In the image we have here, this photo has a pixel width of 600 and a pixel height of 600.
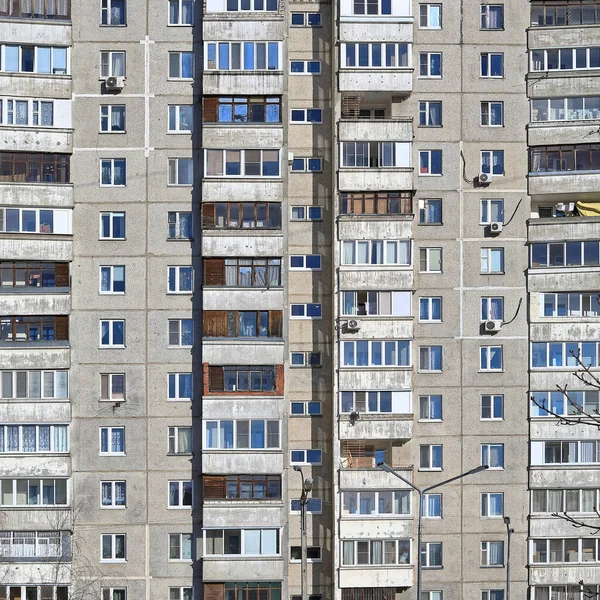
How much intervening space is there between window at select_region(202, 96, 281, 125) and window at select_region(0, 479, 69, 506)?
1535 centimetres

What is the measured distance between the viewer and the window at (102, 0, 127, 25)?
120 ft

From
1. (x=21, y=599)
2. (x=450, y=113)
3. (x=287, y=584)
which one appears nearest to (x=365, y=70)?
(x=450, y=113)

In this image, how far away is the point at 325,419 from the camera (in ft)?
122

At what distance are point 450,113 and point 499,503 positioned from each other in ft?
52.2

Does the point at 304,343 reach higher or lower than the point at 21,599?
higher

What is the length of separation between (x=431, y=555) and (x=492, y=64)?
65.6ft

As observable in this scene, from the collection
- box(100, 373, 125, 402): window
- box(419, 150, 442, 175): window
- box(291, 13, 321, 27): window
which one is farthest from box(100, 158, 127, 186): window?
box(419, 150, 442, 175): window

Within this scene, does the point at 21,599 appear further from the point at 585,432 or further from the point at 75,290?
the point at 585,432

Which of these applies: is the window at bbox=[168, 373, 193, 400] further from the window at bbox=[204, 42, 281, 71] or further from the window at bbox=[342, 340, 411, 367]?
the window at bbox=[204, 42, 281, 71]

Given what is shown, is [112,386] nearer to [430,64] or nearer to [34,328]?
[34,328]

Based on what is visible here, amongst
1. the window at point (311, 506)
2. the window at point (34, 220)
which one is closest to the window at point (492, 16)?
the window at point (34, 220)

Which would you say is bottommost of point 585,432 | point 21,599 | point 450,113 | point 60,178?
point 21,599

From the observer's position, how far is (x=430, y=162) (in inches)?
1486

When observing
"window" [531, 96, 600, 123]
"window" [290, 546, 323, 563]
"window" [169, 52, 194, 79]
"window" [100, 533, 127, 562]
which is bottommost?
"window" [290, 546, 323, 563]
